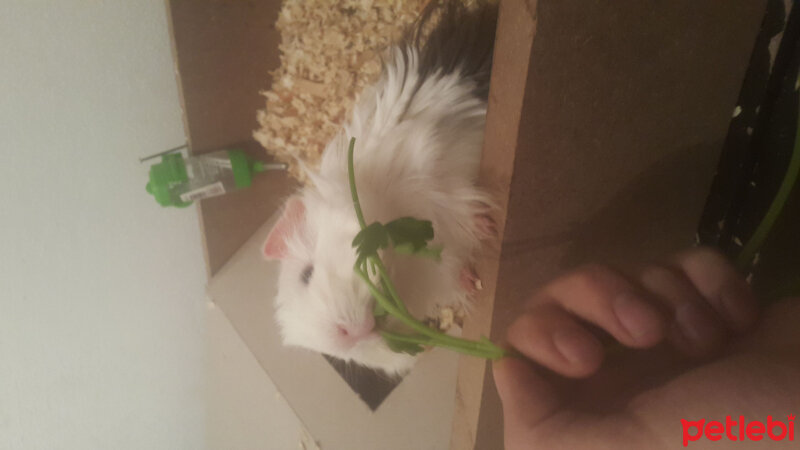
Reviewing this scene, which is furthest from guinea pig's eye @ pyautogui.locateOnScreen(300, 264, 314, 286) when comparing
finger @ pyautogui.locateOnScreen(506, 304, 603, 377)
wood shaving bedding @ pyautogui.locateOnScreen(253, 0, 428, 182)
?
finger @ pyautogui.locateOnScreen(506, 304, 603, 377)

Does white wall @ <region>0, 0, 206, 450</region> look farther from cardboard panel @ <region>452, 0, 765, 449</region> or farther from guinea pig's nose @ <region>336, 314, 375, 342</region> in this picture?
cardboard panel @ <region>452, 0, 765, 449</region>

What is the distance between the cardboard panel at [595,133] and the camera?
33 centimetres

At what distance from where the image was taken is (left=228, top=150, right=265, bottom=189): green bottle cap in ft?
2.86

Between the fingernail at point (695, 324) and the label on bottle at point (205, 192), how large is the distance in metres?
0.72

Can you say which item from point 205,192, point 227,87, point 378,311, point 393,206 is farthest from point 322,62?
point 378,311

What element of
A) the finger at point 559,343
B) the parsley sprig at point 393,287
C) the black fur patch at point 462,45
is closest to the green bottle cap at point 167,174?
the black fur patch at point 462,45

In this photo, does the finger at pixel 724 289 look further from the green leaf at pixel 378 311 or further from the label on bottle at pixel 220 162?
the label on bottle at pixel 220 162

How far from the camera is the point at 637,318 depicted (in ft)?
1.02

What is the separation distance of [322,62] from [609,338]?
68 centimetres

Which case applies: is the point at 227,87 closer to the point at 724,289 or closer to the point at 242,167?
the point at 242,167

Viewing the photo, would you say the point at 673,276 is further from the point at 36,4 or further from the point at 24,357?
the point at 24,357

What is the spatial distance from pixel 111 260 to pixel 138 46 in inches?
16.0

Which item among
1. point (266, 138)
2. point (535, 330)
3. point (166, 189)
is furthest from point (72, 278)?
point (535, 330)

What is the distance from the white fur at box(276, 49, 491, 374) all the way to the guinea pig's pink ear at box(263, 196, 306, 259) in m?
0.02
